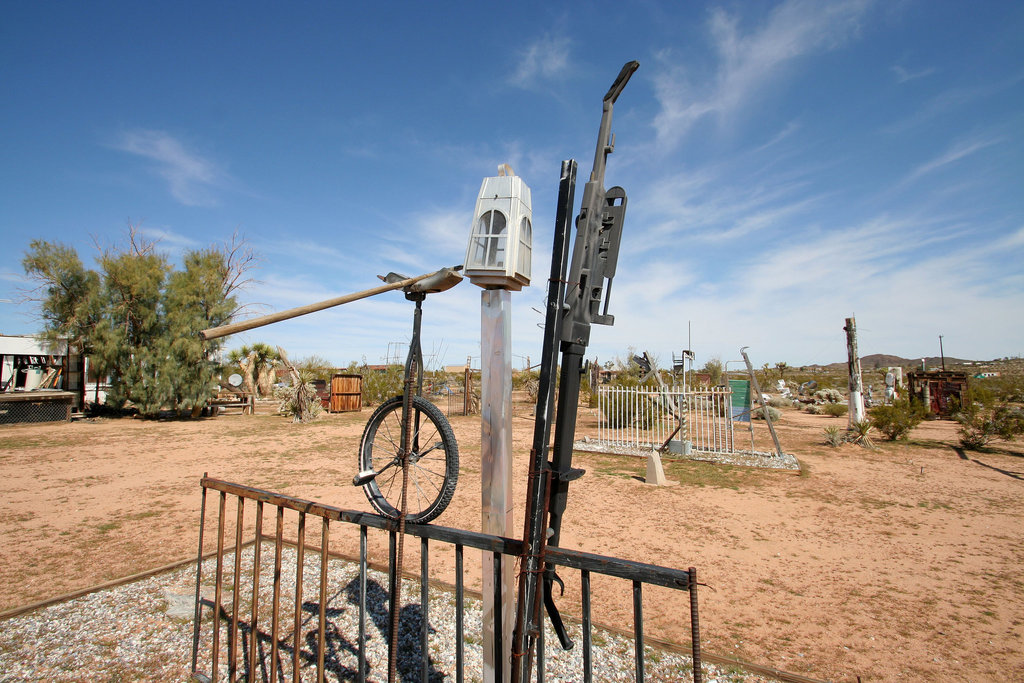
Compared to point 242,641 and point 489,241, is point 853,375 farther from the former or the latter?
point 242,641

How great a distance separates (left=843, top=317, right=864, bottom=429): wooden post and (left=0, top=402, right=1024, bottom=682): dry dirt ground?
2000 mm

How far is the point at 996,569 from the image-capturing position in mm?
4949

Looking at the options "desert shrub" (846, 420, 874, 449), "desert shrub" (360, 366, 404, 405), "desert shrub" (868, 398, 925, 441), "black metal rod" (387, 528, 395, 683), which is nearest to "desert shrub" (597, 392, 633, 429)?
"desert shrub" (846, 420, 874, 449)

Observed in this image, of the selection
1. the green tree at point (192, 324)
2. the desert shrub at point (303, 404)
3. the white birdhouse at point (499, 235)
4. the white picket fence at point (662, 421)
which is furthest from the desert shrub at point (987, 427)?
the green tree at point (192, 324)

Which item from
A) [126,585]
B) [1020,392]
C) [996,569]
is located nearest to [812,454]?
[996,569]

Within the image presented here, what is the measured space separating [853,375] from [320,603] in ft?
53.7

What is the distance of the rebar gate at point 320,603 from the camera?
1652 millimetres

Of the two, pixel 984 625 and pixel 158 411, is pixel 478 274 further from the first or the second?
pixel 158 411

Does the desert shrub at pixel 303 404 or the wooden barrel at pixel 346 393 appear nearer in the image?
the desert shrub at pixel 303 404

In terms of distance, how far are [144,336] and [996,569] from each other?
80.1 ft

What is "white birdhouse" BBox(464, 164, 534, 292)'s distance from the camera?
2.39 metres

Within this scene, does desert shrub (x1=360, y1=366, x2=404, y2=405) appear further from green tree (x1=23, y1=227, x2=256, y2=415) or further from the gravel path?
the gravel path

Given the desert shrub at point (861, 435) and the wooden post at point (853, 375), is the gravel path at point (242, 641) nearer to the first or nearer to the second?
the desert shrub at point (861, 435)

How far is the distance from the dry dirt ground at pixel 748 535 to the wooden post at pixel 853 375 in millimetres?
2000
